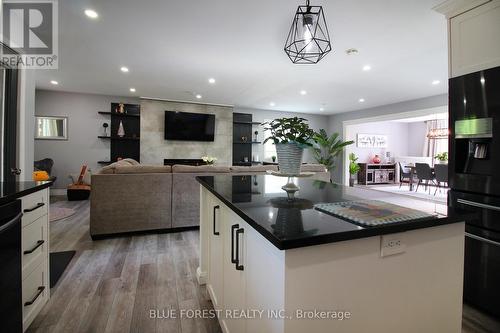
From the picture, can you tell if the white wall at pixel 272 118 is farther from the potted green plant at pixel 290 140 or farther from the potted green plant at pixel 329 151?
the potted green plant at pixel 290 140

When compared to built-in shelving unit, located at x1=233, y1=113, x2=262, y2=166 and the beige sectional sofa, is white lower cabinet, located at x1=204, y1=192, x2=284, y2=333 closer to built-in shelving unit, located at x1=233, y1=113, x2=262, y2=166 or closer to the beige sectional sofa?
Result: the beige sectional sofa

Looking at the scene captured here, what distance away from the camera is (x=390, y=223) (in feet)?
2.85

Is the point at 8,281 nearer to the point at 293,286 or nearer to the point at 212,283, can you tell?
the point at 212,283

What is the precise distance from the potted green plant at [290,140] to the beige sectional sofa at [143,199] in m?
2.32

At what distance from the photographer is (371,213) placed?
0.99 meters

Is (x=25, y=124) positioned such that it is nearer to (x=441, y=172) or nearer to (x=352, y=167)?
(x=441, y=172)

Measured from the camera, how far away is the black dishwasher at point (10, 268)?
1.12m

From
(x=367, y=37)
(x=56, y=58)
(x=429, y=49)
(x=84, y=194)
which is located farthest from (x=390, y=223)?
(x=84, y=194)

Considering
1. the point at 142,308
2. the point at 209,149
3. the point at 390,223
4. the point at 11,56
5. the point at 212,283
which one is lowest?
the point at 142,308

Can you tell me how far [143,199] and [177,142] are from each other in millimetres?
3717

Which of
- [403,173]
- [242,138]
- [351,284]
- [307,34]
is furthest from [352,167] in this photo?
[351,284]

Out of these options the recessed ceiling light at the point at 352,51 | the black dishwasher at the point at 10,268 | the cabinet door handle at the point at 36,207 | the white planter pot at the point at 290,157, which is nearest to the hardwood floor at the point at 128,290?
the black dishwasher at the point at 10,268

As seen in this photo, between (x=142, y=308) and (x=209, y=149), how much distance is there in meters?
5.64

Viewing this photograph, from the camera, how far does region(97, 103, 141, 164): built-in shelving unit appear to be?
6471 millimetres
